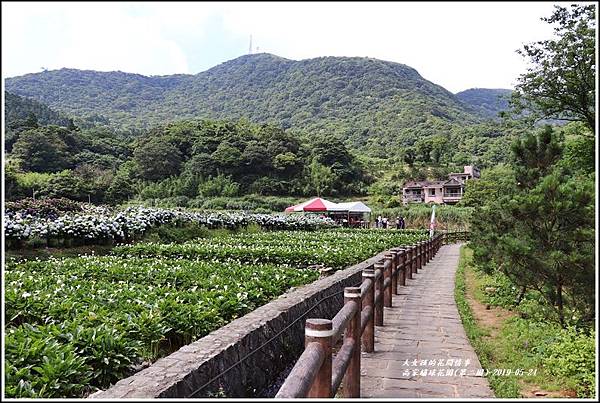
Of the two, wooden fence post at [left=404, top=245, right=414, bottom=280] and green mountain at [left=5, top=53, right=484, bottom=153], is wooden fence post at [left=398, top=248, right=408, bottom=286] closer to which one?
wooden fence post at [left=404, top=245, right=414, bottom=280]

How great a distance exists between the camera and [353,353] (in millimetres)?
3252

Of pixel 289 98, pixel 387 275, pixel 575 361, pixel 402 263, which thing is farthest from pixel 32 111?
pixel 575 361

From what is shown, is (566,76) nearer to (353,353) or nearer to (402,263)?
(402,263)

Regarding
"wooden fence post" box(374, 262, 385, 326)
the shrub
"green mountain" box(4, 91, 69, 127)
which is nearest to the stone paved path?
"wooden fence post" box(374, 262, 385, 326)

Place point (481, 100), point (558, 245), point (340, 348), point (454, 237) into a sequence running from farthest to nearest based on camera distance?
1. point (481, 100)
2. point (454, 237)
3. point (558, 245)
4. point (340, 348)

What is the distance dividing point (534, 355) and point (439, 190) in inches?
1957

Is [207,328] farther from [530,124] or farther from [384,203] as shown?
[384,203]

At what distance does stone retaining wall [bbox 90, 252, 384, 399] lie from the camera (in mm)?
2479

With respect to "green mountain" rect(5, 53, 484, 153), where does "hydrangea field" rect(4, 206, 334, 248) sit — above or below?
below

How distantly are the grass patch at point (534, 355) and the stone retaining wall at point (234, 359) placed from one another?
66.6 inches

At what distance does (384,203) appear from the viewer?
4478 centimetres

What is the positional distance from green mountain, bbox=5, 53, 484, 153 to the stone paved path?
66425 mm

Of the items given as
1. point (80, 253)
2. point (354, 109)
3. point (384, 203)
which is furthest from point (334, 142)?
point (80, 253)

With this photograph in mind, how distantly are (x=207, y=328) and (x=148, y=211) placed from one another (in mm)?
10576
